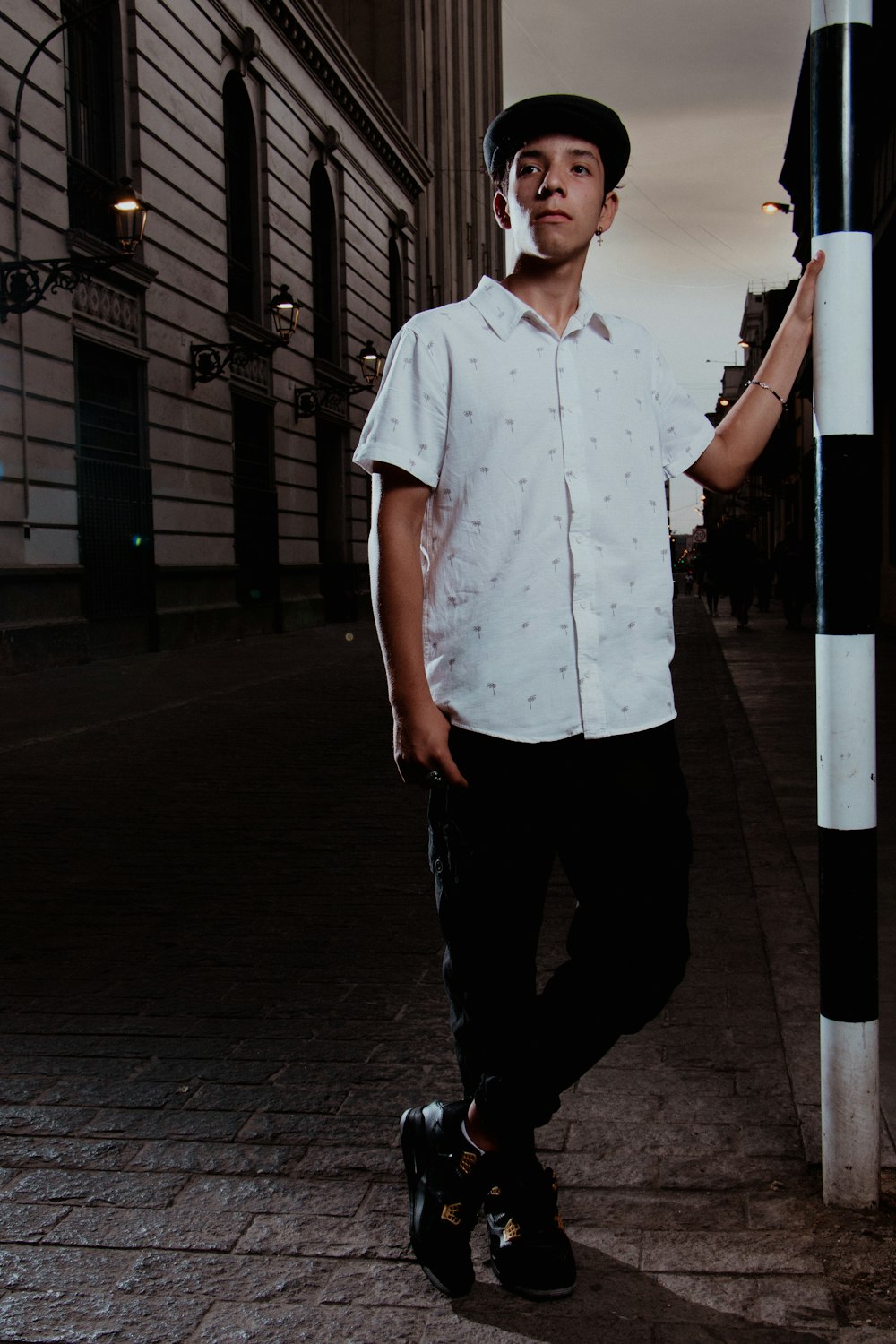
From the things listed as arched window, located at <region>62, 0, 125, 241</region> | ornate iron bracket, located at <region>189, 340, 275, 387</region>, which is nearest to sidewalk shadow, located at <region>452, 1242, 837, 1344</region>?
arched window, located at <region>62, 0, 125, 241</region>

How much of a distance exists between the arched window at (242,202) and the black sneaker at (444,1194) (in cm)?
2158

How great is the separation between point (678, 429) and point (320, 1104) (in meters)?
1.69

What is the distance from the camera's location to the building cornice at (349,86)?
24.4m

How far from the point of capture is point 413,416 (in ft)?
7.42

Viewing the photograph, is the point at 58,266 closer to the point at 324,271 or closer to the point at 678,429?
the point at 678,429

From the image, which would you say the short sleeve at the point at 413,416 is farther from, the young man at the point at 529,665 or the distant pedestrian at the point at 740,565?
the distant pedestrian at the point at 740,565

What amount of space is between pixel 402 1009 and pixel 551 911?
1.28m

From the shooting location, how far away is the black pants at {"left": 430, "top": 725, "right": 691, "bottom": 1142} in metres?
2.30

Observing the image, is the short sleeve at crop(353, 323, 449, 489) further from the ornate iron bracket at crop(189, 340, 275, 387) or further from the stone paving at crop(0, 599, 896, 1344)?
the ornate iron bracket at crop(189, 340, 275, 387)

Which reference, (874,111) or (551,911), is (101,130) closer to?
(551,911)

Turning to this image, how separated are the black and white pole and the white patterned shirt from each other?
36 cm

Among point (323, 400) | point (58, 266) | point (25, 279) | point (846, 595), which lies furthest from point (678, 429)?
point (323, 400)

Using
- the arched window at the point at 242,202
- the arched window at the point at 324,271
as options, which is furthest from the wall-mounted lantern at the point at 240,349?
the arched window at the point at 324,271

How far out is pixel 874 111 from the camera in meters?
2.43
